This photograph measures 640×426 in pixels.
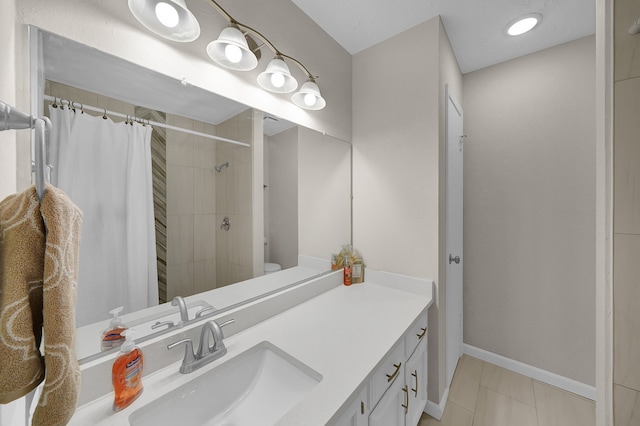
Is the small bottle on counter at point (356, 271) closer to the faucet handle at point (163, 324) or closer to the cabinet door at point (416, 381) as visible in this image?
the cabinet door at point (416, 381)

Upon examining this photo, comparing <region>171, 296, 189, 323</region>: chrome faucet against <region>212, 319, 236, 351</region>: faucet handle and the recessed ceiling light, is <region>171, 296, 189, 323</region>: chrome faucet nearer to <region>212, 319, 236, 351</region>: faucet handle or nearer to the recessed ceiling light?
<region>212, 319, 236, 351</region>: faucet handle

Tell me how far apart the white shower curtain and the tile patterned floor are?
177cm

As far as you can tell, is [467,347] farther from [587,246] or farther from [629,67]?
[629,67]

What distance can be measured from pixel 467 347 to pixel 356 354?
180 cm

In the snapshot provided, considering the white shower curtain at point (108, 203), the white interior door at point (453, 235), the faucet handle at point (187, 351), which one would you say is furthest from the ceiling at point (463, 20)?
the faucet handle at point (187, 351)

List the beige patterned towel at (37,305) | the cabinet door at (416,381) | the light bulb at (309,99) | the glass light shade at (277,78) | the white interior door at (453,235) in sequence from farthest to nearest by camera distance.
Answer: the white interior door at (453,235)
the light bulb at (309,99)
the cabinet door at (416,381)
the glass light shade at (277,78)
the beige patterned towel at (37,305)

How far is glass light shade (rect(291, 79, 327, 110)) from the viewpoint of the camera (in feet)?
4.22

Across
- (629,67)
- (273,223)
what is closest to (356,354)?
(273,223)

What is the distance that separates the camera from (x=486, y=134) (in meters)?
2.01

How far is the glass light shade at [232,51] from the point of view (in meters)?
0.92

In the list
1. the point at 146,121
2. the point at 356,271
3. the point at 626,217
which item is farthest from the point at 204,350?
the point at 626,217

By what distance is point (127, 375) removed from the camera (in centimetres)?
67

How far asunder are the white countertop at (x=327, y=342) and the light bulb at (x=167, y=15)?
1126mm

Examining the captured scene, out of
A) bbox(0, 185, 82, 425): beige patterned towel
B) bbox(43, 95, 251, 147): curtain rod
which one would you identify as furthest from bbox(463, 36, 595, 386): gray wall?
bbox(0, 185, 82, 425): beige patterned towel
